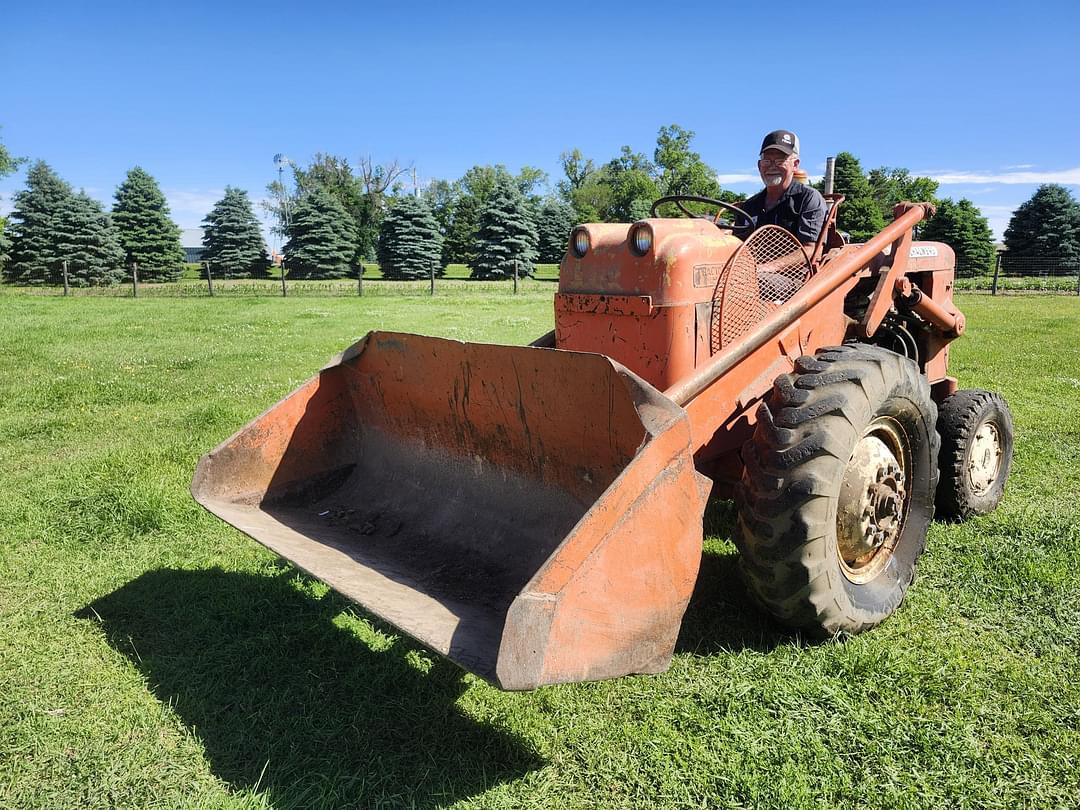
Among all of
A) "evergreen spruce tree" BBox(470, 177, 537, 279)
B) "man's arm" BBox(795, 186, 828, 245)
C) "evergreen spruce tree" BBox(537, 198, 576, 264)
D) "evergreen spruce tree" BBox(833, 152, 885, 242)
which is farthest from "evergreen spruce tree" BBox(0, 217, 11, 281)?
"man's arm" BBox(795, 186, 828, 245)

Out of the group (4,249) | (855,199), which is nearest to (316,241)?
(4,249)

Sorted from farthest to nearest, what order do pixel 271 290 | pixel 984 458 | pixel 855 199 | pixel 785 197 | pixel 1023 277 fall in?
1. pixel 855 199
2. pixel 1023 277
3. pixel 271 290
4. pixel 984 458
5. pixel 785 197

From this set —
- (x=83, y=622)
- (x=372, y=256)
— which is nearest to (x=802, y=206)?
(x=83, y=622)

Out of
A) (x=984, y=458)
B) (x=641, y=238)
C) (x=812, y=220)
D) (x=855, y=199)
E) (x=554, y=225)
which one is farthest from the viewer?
(x=554, y=225)

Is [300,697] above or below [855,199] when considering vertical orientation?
below

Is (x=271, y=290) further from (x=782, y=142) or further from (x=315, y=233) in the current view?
(x=782, y=142)

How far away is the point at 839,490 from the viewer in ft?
10.5

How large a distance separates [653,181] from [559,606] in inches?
2582

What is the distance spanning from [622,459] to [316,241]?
3683cm

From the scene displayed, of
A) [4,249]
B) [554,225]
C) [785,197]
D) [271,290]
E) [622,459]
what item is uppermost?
[554,225]

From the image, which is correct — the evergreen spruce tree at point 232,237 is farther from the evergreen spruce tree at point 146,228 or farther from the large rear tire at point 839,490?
the large rear tire at point 839,490

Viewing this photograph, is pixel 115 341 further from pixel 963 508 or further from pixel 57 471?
pixel 963 508

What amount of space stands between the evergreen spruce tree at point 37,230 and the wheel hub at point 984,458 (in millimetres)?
37335

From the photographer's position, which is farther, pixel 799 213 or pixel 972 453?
pixel 972 453
